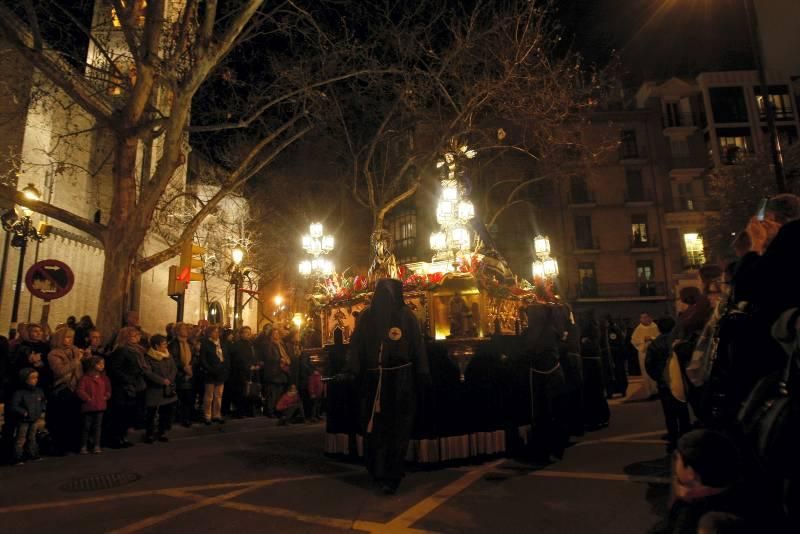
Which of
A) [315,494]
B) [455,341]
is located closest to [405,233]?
[455,341]

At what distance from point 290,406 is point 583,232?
1238 inches

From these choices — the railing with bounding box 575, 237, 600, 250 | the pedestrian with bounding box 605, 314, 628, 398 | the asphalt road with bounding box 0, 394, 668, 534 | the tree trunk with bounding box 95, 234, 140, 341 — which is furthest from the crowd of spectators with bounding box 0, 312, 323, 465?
the railing with bounding box 575, 237, 600, 250

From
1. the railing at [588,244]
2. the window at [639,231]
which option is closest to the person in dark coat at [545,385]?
the railing at [588,244]

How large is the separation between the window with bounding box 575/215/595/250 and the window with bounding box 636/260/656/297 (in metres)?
3.72

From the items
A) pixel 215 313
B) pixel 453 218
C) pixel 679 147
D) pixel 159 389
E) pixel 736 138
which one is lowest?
pixel 159 389

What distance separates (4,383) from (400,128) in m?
13.5

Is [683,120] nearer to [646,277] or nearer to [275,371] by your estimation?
[646,277]

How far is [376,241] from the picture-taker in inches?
382

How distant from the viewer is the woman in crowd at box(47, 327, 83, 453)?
25.2 feet

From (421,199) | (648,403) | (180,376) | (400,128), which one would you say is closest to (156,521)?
(180,376)

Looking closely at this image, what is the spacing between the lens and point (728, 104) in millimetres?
40781

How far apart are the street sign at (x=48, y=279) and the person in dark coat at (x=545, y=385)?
8.54 meters

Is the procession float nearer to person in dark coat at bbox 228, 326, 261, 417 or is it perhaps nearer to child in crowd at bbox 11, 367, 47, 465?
person in dark coat at bbox 228, 326, 261, 417

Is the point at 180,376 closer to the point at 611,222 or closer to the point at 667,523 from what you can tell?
the point at 667,523
